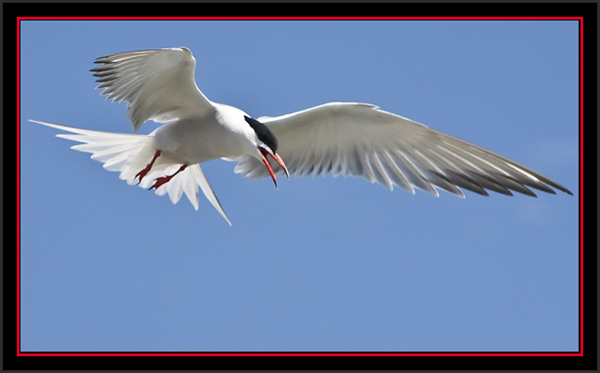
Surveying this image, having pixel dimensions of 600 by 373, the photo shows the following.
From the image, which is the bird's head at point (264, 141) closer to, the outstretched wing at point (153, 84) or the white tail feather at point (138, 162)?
the outstretched wing at point (153, 84)

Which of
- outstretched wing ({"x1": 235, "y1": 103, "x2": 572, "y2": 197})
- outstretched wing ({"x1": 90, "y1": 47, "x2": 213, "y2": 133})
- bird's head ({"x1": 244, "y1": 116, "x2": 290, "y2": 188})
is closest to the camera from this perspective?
outstretched wing ({"x1": 90, "y1": 47, "x2": 213, "y2": 133})

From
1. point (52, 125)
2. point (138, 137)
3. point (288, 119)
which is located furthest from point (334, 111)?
point (52, 125)

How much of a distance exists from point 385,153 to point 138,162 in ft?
7.30

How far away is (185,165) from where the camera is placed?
625 cm

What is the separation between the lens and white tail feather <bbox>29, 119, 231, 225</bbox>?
20.6 feet

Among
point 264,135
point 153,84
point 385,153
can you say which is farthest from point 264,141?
point 385,153

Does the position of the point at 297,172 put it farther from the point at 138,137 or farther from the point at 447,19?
the point at 447,19

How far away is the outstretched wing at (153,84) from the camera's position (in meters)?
5.51

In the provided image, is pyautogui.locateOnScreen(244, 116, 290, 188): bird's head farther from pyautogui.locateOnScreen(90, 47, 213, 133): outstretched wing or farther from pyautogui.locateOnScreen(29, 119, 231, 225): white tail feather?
pyautogui.locateOnScreen(29, 119, 231, 225): white tail feather

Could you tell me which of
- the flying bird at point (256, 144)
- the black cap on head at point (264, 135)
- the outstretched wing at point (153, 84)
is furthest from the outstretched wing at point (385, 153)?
the outstretched wing at point (153, 84)

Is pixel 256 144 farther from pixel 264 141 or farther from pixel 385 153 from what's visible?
pixel 385 153

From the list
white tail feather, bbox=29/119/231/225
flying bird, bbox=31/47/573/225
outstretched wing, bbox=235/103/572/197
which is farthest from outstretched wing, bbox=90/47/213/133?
outstretched wing, bbox=235/103/572/197

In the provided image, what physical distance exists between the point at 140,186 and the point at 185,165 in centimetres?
71

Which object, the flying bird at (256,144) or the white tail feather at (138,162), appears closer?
the flying bird at (256,144)
